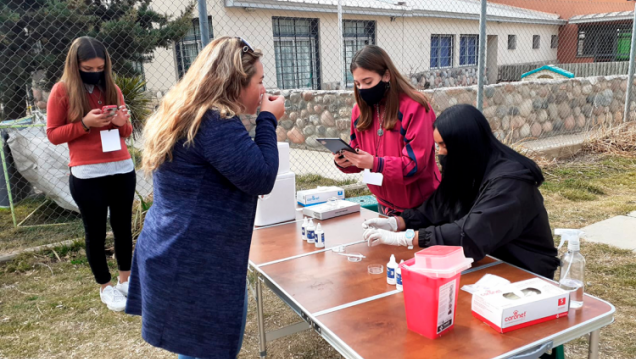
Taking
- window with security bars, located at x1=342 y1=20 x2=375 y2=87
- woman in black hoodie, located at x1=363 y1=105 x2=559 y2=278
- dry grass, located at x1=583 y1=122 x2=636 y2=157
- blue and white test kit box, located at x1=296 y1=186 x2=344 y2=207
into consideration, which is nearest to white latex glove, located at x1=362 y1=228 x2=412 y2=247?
woman in black hoodie, located at x1=363 y1=105 x2=559 y2=278

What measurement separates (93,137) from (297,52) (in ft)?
29.7

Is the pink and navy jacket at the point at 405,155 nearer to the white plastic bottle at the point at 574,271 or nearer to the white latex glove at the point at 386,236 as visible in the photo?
the white latex glove at the point at 386,236

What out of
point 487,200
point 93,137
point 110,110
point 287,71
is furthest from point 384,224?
point 287,71

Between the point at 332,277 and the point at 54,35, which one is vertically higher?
the point at 54,35

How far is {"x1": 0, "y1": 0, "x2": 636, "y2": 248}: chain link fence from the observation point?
527 centimetres

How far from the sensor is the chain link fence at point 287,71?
5.27 metres

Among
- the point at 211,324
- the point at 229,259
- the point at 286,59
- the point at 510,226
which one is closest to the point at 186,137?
the point at 229,259

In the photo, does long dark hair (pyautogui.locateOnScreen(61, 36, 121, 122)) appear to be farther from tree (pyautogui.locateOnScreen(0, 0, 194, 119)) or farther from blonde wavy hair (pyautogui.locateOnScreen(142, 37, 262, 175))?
tree (pyautogui.locateOnScreen(0, 0, 194, 119))

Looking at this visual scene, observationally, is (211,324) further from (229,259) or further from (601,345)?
(601,345)

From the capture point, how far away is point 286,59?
11.3 metres

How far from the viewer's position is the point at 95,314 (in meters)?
3.34

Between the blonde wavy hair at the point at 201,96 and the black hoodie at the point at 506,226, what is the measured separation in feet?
3.17

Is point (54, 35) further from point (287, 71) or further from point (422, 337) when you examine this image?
point (422, 337)

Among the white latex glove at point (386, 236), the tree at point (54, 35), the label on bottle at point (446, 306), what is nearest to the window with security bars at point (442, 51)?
the tree at point (54, 35)
